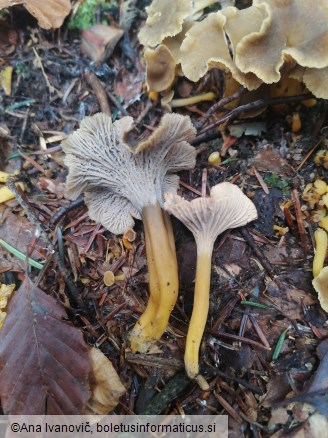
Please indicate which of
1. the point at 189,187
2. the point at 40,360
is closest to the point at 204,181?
the point at 189,187

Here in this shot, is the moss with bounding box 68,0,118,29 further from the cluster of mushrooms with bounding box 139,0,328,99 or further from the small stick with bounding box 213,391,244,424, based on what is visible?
the small stick with bounding box 213,391,244,424

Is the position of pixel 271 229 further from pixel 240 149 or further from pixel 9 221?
pixel 9 221

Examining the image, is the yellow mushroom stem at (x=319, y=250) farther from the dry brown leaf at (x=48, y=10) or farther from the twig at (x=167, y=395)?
the dry brown leaf at (x=48, y=10)

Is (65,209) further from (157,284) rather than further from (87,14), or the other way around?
(87,14)

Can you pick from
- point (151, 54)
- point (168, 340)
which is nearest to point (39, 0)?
point (151, 54)

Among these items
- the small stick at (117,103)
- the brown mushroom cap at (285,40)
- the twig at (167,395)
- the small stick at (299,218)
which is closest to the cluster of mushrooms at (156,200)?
the twig at (167,395)

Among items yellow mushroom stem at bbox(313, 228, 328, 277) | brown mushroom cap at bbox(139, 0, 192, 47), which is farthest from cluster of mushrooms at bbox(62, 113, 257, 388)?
brown mushroom cap at bbox(139, 0, 192, 47)
